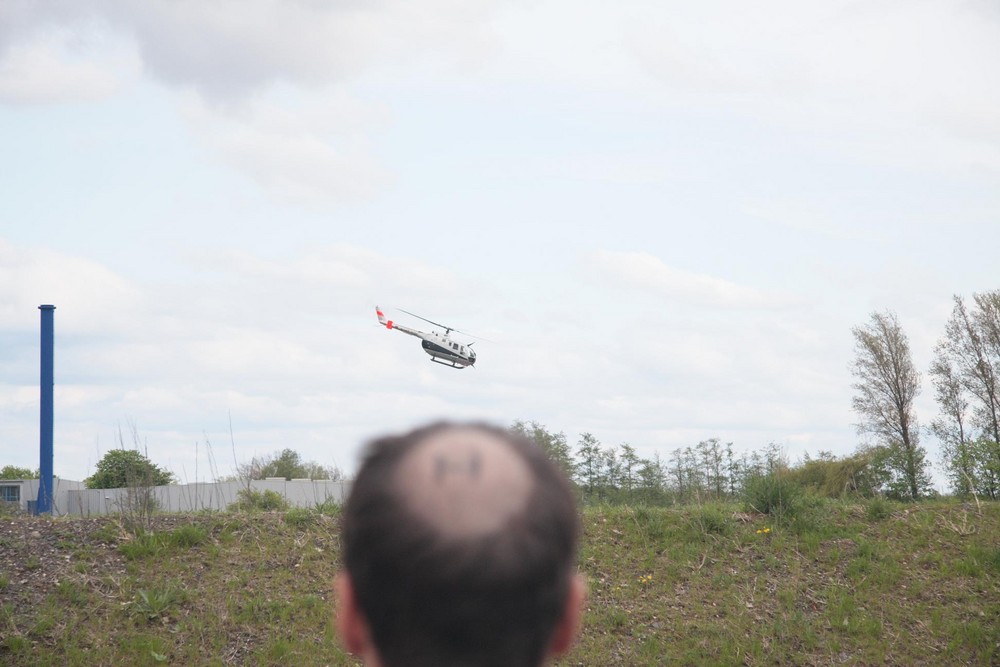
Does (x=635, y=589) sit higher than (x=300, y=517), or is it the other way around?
(x=300, y=517)

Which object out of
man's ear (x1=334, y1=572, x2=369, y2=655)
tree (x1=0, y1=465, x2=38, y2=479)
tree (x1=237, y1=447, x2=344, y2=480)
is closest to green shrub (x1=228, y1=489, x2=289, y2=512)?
tree (x1=237, y1=447, x2=344, y2=480)

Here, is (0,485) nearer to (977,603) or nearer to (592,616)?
(592,616)

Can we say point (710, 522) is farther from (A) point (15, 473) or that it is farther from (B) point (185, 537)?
(A) point (15, 473)

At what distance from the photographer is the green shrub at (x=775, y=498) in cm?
1448

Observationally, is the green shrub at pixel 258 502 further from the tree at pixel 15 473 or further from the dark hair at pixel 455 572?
the tree at pixel 15 473

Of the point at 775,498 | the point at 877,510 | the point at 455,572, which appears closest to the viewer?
the point at 455,572

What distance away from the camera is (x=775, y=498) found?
1468 centimetres

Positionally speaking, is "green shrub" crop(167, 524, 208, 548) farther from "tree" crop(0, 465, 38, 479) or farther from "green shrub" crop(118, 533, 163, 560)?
"tree" crop(0, 465, 38, 479)

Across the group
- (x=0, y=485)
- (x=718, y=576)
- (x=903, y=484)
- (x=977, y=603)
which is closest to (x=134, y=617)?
(x=718, y=576)

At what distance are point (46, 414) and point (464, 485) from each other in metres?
17.2

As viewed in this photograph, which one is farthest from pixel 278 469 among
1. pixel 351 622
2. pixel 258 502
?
pixel 351 622

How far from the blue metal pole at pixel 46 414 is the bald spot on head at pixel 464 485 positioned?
16.4 meters

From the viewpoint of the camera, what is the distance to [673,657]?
441 inches

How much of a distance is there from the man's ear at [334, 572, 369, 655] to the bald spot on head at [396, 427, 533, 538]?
155 mm
